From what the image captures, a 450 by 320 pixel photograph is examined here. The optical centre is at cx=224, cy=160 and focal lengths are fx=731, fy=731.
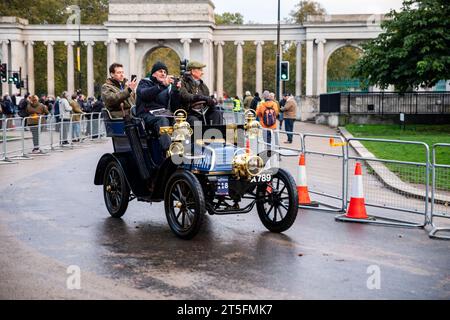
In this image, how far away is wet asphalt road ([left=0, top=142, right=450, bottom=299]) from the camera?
22.9ft

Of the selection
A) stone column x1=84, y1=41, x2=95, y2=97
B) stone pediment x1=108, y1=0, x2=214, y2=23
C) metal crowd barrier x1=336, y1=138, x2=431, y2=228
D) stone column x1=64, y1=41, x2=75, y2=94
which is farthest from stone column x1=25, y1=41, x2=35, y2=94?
metal crowd barrier x1=336, y1=138, x2=431, y2=228

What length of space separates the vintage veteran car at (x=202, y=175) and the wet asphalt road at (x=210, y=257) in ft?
1.23

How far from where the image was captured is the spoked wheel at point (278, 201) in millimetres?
9680

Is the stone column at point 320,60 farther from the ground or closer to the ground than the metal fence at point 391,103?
farther from the ground

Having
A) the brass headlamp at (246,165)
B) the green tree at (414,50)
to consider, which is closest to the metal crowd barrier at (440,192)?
the brass headlamp at (246,165)

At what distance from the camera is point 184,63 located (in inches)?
448

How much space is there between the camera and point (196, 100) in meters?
10.5

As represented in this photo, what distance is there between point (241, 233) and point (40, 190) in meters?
6.37

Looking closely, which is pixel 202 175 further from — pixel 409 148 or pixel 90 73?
pixel 90 73

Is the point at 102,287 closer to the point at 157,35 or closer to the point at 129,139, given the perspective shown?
the point at 129,139

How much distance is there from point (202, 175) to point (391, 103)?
32.2 m

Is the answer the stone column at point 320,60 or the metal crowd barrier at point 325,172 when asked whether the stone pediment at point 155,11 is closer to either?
the stone column at point 320,60

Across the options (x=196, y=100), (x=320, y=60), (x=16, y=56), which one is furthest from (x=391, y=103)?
(x=16, y=56)

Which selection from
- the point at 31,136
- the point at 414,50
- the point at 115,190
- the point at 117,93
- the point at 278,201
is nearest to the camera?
the point at 278,201
